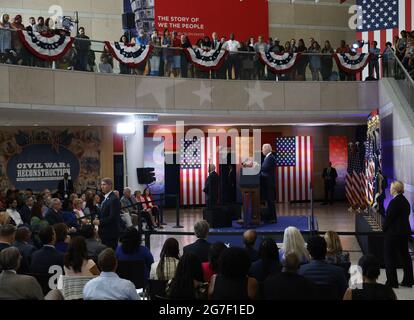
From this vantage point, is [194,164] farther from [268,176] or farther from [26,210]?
[26,210]

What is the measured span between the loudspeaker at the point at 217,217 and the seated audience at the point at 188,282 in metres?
10.1

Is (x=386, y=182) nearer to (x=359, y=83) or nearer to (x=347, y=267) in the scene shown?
(x=359, y=83)

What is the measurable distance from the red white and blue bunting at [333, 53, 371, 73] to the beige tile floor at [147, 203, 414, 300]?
14.9 ft

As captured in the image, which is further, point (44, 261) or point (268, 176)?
point (268, 176)

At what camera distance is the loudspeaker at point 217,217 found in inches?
Answer: 652

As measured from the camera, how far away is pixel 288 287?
5.75 m

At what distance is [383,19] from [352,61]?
375cm

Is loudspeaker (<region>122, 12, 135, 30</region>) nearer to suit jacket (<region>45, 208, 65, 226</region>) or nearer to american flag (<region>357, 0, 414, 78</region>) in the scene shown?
american flag (<region>357, 0, 414, 78</region>)

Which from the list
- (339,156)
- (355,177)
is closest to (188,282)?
(355,177)

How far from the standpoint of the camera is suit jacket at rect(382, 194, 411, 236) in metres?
10.3

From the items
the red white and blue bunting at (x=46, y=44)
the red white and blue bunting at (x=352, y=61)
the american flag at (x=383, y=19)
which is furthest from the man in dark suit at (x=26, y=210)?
the american flag at (x=383, y=19)

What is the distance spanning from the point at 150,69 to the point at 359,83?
20.7 ft

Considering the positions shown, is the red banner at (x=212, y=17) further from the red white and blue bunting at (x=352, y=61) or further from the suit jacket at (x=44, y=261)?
the suit jacket at (x=44, y=261)

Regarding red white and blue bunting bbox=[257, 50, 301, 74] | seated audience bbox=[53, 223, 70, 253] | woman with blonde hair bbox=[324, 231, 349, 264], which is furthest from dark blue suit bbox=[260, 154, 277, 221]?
woman with blonde hair bbox=[324, 231, 349, 264]
